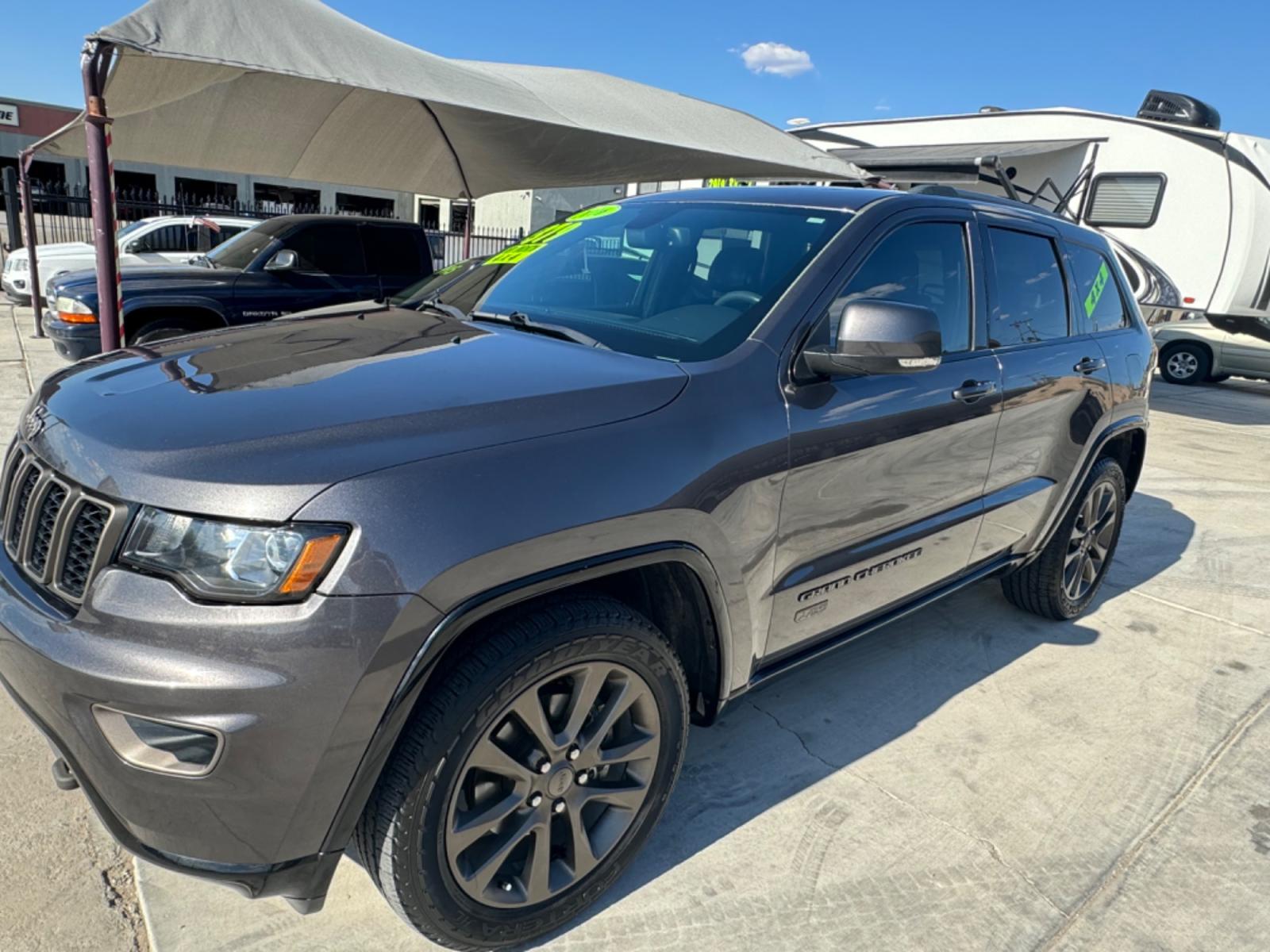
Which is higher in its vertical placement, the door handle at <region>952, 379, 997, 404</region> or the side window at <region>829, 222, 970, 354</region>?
the side window at <region>829, 222, 970, 354</region>

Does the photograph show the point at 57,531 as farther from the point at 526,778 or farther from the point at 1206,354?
the point at 1206,354

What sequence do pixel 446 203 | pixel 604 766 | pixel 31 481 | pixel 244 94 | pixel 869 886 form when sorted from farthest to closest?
1. pixel 446 203
2. pixel 244 94
3. pixel 869 886
4. pixel 604 766
5. pixel 31 481

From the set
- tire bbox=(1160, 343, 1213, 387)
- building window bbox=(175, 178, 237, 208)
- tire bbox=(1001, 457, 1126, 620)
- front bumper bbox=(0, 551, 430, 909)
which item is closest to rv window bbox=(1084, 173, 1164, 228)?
tire bbox=(1160, 343, 1213, 387)

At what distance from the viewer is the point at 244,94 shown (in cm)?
678

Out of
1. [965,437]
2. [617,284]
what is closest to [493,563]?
[617,284]

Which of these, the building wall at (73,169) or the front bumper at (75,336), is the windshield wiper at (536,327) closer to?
the front bumper at (75,336)

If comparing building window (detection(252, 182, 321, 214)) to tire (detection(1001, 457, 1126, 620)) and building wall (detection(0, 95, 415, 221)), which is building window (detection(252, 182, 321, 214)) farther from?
tire (detection(1001, 457, 1126, 620))

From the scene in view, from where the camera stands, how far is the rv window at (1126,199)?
1066 cm

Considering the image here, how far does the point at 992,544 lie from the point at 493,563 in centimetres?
239

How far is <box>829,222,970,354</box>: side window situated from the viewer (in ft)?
8.79

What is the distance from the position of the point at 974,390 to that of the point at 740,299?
1.01 m

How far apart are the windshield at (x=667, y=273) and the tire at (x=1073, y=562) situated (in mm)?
2074

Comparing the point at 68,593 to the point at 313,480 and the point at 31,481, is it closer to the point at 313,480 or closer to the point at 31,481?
the point at 31,481

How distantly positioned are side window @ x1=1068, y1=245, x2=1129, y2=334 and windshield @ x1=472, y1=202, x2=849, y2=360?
172 centimetres
